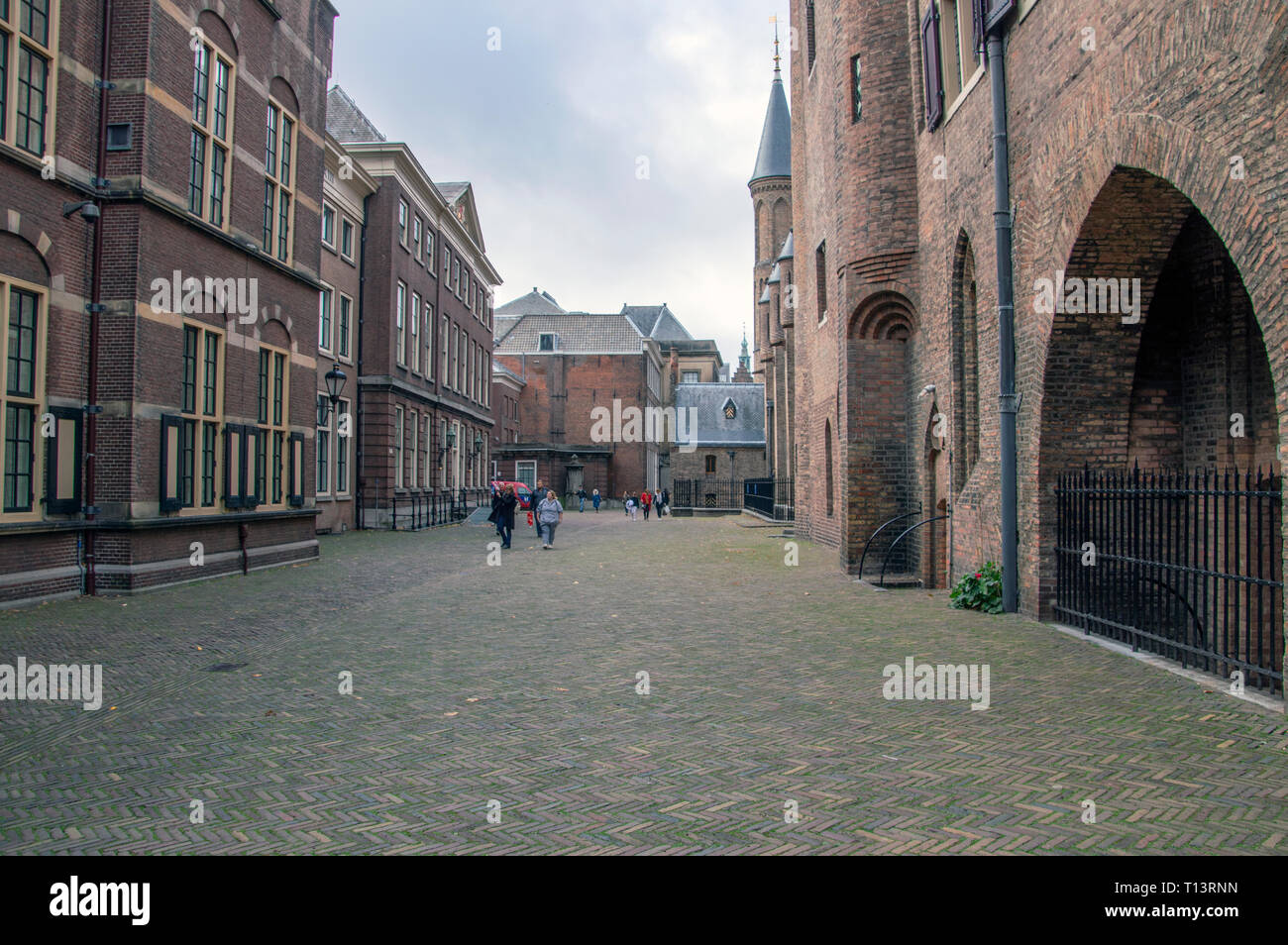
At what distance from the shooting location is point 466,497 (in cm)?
4031

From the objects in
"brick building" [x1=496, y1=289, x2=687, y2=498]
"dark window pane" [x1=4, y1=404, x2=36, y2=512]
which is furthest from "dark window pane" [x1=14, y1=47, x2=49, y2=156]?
"brick building" [x1=496, y1=289, x2=687, y2=498]

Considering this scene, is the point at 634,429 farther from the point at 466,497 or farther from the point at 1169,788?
the point at 1169,788

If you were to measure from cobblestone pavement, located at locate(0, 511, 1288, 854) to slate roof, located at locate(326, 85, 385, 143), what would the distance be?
25.0 meters

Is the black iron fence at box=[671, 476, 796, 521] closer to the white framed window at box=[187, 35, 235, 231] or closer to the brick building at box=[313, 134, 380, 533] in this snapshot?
the brick building at box=[313, 134, 380, 533]

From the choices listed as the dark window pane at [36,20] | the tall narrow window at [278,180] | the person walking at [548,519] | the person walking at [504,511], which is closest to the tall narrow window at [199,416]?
the tall narrow window at [278,180]

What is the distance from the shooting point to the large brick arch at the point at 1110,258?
5.86 m

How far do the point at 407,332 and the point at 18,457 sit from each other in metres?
21.8

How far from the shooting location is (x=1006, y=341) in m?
10.4

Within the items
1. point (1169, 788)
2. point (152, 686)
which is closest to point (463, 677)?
point (152, 686)

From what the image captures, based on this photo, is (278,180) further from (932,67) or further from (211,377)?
(932,67)

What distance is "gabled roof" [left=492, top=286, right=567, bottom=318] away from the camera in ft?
236

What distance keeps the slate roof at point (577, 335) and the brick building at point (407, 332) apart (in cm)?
2515

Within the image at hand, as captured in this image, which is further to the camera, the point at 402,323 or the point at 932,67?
the point at 402,323

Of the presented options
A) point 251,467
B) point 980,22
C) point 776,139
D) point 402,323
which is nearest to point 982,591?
point 980,22
